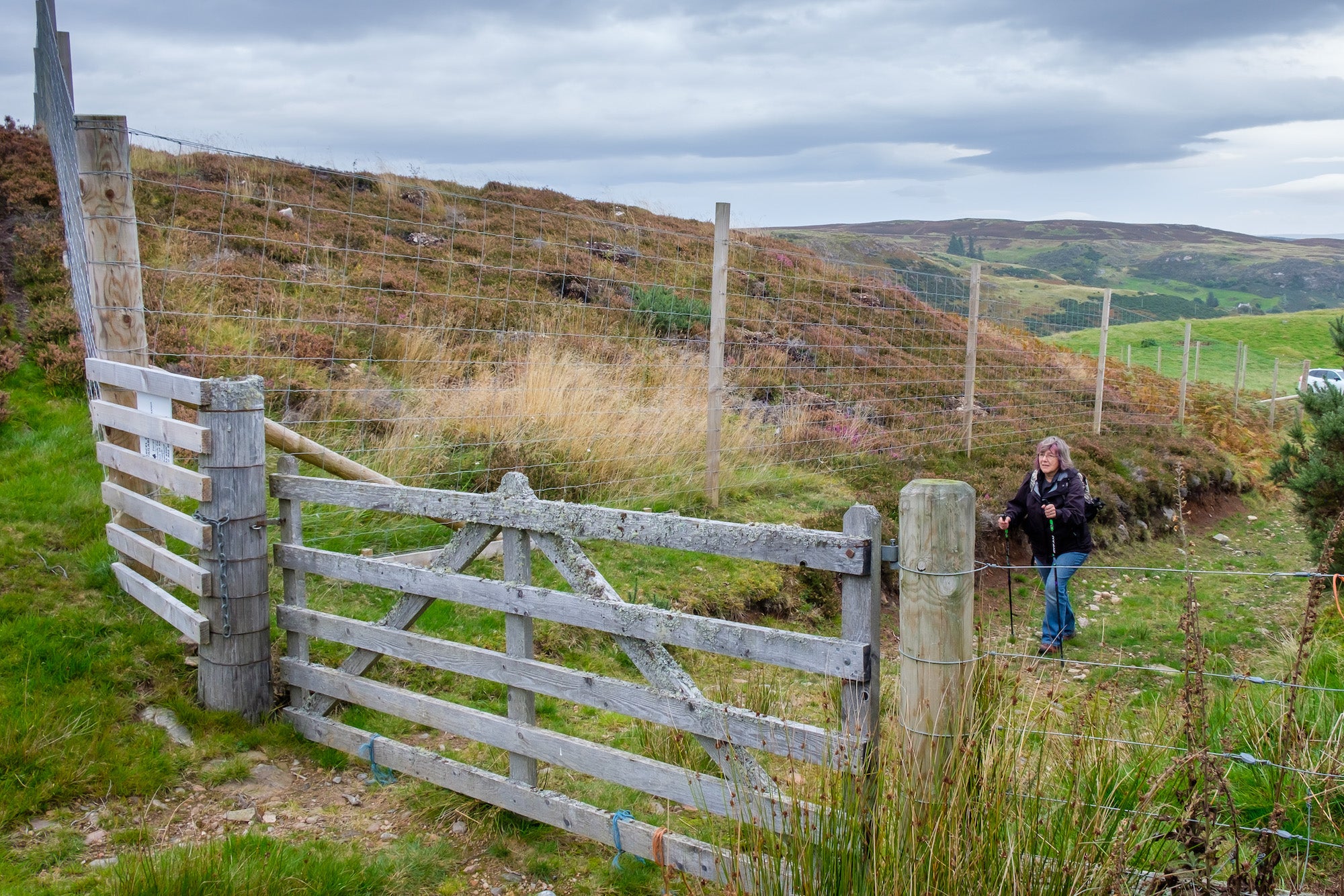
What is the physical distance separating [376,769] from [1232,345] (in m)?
48.2

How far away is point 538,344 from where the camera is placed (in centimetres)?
1070

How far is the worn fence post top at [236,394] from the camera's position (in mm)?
4098

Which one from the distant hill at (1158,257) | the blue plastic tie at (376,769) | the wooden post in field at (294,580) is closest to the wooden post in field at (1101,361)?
the wooden post in field at (294,580)

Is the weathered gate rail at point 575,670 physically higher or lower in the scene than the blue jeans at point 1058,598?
higher

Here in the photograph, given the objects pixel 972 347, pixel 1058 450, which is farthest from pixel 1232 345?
pixel 1058 450

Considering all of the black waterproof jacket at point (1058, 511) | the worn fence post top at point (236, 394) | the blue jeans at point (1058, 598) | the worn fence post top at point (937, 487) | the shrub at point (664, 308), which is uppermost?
the shrub at point (664, 308)

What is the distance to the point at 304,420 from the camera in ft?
26.1

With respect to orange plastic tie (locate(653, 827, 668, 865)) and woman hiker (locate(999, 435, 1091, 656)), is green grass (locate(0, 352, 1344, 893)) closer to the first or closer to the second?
orange plastic tie (locate(653, 827, 668, 865))

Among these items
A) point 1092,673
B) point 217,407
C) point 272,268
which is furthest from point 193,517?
point 272,268

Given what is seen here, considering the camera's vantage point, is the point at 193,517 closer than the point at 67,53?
Yes

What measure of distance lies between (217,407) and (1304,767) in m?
4.53

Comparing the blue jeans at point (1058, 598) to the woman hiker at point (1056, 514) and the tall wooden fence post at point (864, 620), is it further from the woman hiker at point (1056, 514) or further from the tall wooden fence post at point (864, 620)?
the tall wooden fence post at point (864, 620)

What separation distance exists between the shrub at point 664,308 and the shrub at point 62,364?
722 cm

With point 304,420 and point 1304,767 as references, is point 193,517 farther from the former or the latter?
point 1304,767
